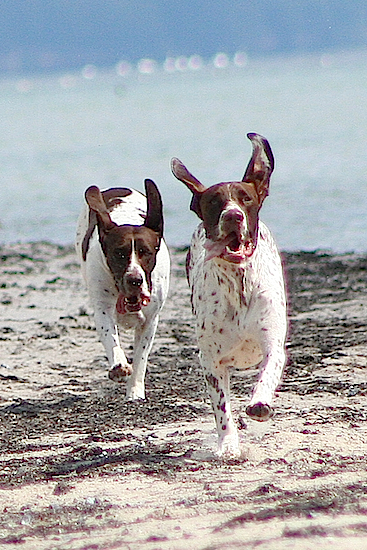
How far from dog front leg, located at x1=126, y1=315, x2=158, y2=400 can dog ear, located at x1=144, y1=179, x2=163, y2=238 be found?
0.84m

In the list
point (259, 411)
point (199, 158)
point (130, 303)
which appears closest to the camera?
point (259, 411)

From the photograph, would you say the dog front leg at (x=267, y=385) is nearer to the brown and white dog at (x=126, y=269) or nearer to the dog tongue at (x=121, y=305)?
the brown and white dog at (x=126, y=269)

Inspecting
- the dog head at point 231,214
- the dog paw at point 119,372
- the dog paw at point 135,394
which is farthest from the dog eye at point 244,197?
the dog paw at point 135,394

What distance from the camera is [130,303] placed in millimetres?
6930

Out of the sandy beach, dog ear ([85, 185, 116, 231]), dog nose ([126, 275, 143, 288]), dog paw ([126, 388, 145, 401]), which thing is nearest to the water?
the sandy beach

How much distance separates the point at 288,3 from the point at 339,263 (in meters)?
127

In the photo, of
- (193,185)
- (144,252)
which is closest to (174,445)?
(144,252)

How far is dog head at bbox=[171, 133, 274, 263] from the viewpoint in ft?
18.3

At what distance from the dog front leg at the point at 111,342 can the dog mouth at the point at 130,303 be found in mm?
419

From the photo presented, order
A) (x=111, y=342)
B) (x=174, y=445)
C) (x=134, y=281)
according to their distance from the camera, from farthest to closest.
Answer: (x=111, y=342) → (x=134, y=281) → (x=174, y=445)

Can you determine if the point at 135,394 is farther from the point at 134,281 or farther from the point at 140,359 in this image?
the point at 134,281

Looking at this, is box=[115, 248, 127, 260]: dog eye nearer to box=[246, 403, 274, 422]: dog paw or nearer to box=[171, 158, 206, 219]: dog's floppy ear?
box=[171, 158, 206, 219]: dog's floppy ear

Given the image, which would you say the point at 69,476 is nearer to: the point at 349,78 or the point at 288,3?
the point at 349,78

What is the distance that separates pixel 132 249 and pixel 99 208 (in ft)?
1.40
